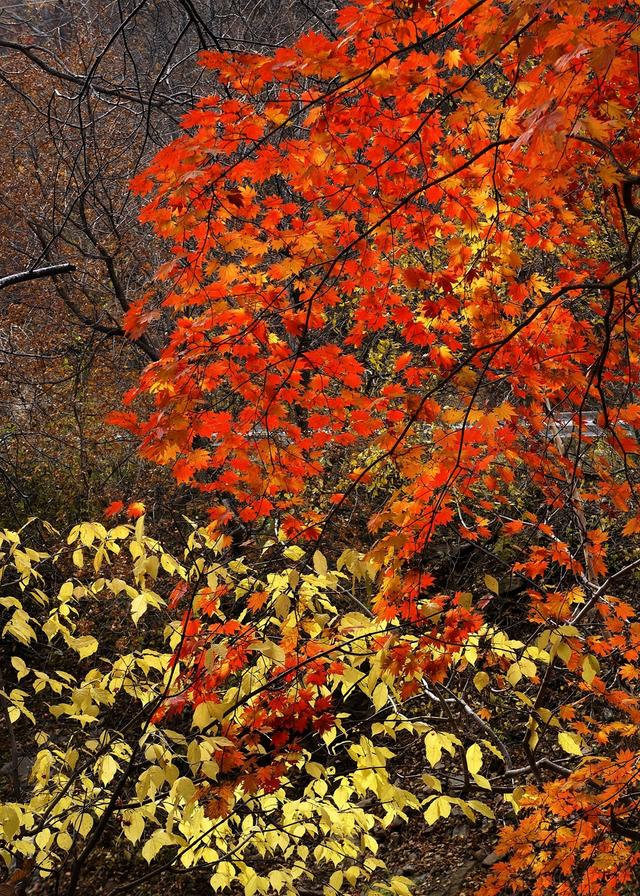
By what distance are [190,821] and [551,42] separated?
3567 millimetres

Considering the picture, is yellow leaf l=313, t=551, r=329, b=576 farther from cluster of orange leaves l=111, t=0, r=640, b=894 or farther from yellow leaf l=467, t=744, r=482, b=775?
yellow leaf l=467, t=744, r=482, b=775

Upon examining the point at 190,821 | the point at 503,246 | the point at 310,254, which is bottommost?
the point at 190,821

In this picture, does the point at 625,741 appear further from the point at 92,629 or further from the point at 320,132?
the point at 92,629

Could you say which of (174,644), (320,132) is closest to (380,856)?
(174,644)


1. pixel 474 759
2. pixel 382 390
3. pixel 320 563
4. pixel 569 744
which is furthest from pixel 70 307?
pixel 569 744

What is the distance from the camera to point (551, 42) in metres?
2.05

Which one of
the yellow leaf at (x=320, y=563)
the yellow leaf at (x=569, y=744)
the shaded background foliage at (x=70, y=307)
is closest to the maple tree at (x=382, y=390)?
the yellow leaf at (x=569, y=744)

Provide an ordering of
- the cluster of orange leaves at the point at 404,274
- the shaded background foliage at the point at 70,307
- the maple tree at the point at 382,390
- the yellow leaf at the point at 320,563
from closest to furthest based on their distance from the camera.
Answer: the cluster of orange leaves at the point at 404,274
the maple tree at the point at 382,390
the yellow leaf at the point at 320,563
the shaded background foliage at the point at 70,307

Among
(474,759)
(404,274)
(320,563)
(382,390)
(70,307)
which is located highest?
(70,307)

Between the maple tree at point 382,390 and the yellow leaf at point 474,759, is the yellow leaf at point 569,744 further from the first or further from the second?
the yellow leaf at point 474,759

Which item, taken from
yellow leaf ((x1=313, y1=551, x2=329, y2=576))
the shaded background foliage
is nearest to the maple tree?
yellow leaf ((x1=313, y1=551, x2=329, y2=576))

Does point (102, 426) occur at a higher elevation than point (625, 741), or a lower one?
higher

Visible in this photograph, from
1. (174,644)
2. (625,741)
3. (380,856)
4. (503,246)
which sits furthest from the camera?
(380,856)

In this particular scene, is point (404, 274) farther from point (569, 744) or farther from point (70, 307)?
point (70, 307)
